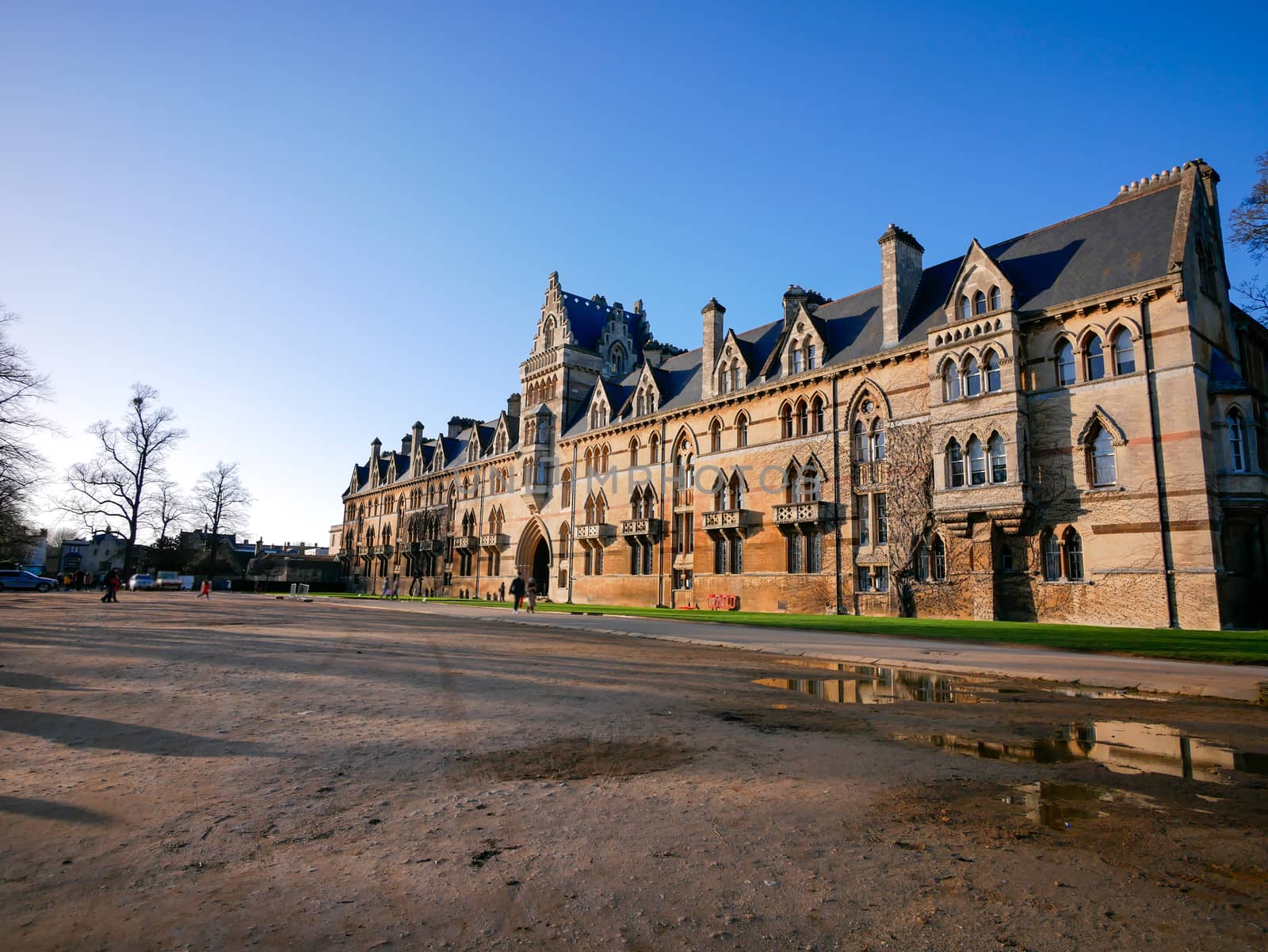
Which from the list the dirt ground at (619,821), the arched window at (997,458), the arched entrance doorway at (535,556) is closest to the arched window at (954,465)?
the arched window at (997,458)

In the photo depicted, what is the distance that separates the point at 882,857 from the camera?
13.5 ft

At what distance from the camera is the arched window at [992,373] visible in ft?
88.8

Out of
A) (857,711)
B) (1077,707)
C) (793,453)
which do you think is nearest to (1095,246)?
(793,453)

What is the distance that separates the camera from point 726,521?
37.3 metres

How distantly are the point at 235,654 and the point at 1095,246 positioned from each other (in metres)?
31.1

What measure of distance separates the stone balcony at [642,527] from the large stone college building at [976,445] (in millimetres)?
197

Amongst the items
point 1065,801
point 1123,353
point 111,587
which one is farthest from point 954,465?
point 111,587

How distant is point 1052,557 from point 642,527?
22.7 meters

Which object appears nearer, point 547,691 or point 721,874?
point 721,874

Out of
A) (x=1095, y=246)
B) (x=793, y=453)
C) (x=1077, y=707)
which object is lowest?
(x=1077, y=707)

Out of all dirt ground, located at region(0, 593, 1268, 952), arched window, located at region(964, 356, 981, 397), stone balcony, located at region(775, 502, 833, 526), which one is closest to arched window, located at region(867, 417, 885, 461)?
stone balcony, located at region(775, 502, 833, 526)

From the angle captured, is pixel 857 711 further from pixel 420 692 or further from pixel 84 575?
pixel 84 575

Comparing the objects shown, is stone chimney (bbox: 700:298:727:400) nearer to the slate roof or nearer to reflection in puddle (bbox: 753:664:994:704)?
the slate roof

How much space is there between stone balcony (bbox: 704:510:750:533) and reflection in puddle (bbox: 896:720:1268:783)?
28759 millimetres
